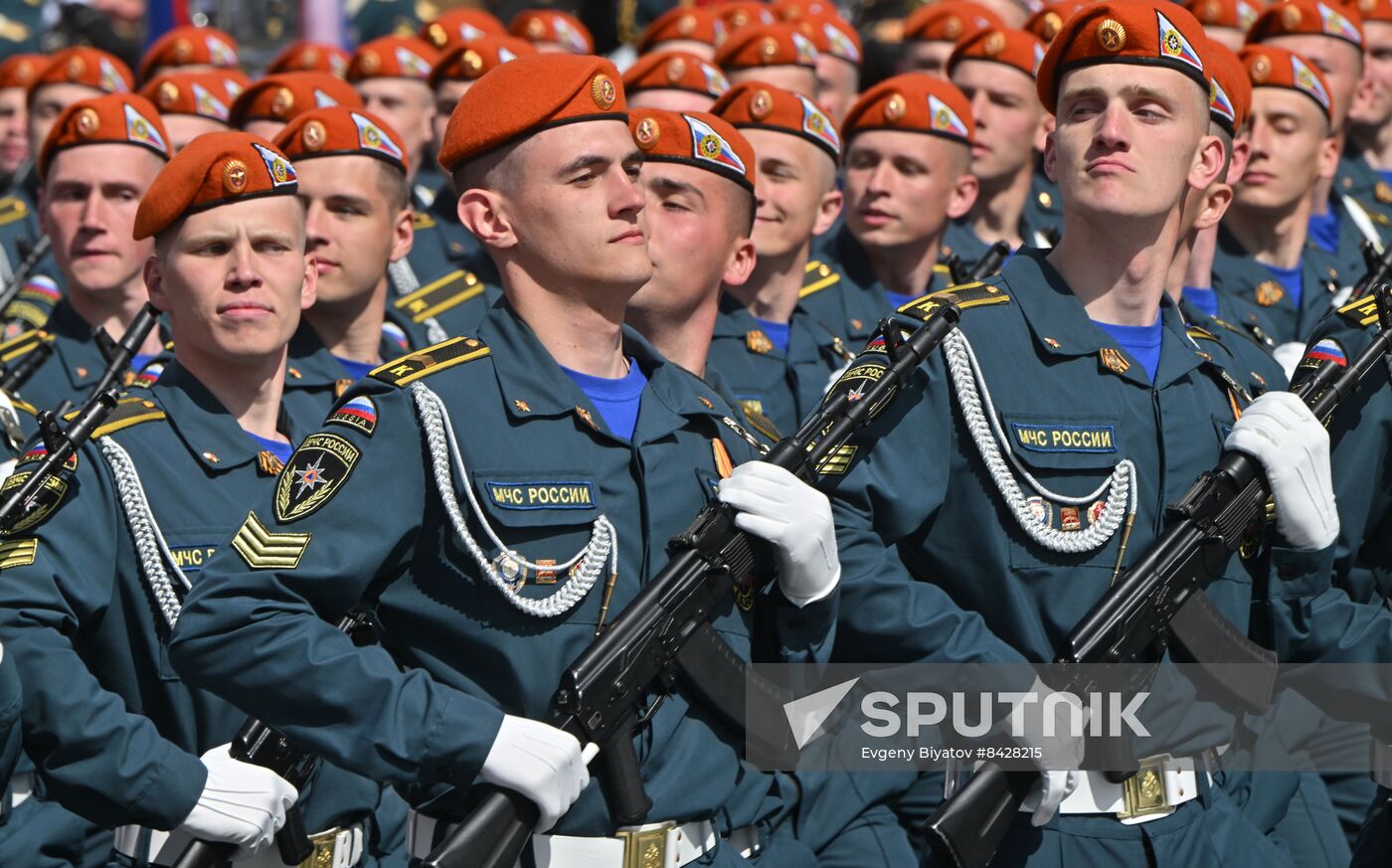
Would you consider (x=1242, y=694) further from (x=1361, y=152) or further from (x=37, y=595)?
(x=1361, y=152)

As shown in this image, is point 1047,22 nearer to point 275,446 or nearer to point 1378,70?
point 1378,70

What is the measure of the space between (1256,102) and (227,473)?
16.0 feet

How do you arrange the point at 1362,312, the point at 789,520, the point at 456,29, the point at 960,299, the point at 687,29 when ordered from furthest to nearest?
1. the point at 687,29
2. the point at 456,29
3. the point at 1362,312
4. the point at 960,299
5. the point at 789,520

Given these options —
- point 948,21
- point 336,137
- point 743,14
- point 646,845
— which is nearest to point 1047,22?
point 948,21

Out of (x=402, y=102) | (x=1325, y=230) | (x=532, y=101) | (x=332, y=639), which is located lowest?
(x=1325, y=230)

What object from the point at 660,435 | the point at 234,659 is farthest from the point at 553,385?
the point at 234,659

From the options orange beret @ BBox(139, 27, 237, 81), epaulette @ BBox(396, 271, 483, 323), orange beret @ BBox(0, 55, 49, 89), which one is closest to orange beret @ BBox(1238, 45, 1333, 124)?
epaulette @ BBox(396, 271, 483, 323)

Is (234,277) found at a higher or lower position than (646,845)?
higher

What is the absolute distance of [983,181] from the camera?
391 inches

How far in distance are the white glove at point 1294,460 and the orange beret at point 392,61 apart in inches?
240

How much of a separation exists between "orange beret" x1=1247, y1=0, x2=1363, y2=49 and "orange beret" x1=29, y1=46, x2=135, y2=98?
5.32 metres

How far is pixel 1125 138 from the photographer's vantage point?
5.32 meters

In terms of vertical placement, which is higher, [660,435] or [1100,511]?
[660,435]

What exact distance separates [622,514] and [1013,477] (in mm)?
965
